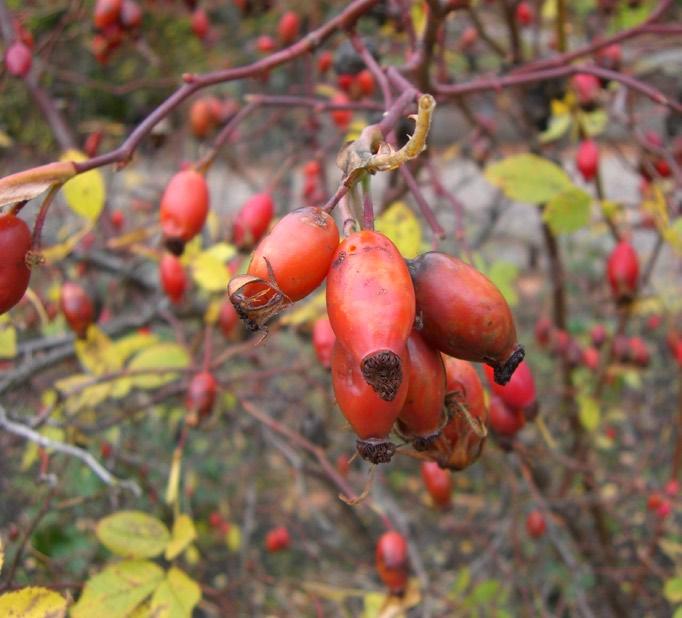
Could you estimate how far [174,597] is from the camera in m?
0.97

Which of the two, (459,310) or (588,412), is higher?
(459,310)

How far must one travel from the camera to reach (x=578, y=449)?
Answer: 6.50ft

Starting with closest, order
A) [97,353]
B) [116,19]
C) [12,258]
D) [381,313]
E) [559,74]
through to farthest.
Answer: [381,313]
[12,258]
[559,74]
[97,353]
[116,19]

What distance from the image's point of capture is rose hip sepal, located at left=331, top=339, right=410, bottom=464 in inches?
21.7

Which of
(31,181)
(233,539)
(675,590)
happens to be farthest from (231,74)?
(233,539)

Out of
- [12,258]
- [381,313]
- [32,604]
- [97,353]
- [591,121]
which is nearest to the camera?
[381,313]

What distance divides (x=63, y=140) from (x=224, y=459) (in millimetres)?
1539

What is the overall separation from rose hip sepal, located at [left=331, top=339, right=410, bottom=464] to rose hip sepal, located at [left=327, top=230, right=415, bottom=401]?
0.01 metres

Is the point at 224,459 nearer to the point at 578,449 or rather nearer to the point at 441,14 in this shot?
the point at 578,449

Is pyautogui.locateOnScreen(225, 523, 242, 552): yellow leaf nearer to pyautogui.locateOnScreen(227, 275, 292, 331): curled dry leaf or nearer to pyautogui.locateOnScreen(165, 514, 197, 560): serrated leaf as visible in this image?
pyautogui.locateOnScreen(165, 514, 197, 560): serrated leaf

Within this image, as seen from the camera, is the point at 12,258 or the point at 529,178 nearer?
the point at 12,258

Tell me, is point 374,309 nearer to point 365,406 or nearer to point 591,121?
point 365,406

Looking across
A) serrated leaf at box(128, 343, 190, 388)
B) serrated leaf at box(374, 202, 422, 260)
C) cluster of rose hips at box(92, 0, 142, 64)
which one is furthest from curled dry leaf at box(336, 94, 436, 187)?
cluster of rose hips at box(92, 0, 142, 64)

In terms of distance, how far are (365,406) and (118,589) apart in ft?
1.90
